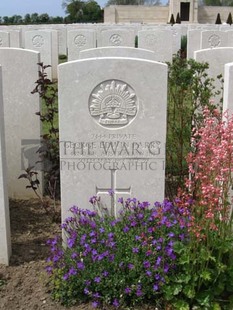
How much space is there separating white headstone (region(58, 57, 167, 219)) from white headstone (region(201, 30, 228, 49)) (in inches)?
383

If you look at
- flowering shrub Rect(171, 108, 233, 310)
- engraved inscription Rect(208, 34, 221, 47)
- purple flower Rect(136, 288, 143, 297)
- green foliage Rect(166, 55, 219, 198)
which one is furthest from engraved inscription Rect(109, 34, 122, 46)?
purple flower Rect(136, 288, 143, 297)

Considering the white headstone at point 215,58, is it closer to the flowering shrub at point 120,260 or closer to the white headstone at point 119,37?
the flowering shrub at point 120,260

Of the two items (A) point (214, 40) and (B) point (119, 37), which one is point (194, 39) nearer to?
(A) point (214, 40)

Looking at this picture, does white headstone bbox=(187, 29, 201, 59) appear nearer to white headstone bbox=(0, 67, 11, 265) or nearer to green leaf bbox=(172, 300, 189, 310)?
white headstone bbox=(0, 67, 11, 265)

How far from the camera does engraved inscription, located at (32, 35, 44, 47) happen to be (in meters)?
13.6

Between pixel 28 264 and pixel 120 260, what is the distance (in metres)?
0.91

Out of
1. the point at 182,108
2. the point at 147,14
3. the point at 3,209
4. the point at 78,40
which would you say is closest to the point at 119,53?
the point at 182,108

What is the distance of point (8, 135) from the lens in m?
4.88

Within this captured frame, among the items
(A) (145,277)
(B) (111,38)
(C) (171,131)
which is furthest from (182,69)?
(B) (111,38)

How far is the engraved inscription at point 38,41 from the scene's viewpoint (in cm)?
1356

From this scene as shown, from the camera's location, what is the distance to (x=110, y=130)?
3.46m

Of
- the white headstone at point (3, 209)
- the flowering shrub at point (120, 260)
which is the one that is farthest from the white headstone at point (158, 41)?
the flowering shrub at point (120, 260)

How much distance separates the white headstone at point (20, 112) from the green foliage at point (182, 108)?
1346 mm

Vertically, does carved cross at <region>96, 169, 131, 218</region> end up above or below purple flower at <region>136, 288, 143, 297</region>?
above
